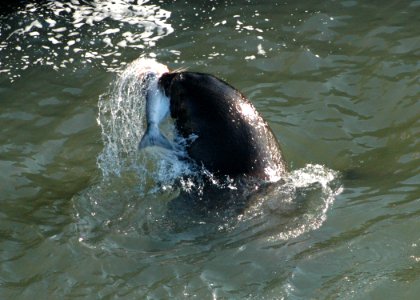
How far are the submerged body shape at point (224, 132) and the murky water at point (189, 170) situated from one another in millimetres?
221

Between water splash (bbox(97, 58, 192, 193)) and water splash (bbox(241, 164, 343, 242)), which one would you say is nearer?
water splash (bbox(241, 164, 343, 242))

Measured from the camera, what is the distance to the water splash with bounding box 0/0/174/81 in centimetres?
868

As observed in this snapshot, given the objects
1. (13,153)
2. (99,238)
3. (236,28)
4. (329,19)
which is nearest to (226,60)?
(236,28)

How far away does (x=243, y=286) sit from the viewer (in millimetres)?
5109

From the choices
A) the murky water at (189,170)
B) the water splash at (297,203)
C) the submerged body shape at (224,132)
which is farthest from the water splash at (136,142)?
the water splash at (297,203)

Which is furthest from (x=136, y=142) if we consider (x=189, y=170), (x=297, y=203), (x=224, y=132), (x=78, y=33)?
(x=78, y=33)

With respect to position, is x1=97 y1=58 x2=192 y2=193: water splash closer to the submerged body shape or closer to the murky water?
the murky water

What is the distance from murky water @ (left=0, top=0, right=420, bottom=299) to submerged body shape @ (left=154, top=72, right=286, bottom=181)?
0.73 ft

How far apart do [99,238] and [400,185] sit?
2300mm

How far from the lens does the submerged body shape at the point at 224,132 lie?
6.03 meters

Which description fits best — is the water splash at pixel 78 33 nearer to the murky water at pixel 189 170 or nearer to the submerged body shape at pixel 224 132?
the murky water at pixel 189 170

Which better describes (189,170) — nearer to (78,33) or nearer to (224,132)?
(224,132)

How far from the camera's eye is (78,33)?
9.16m

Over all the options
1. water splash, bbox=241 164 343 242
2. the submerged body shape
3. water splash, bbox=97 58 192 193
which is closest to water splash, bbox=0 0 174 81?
water splash, bbox=97 58 192 193
